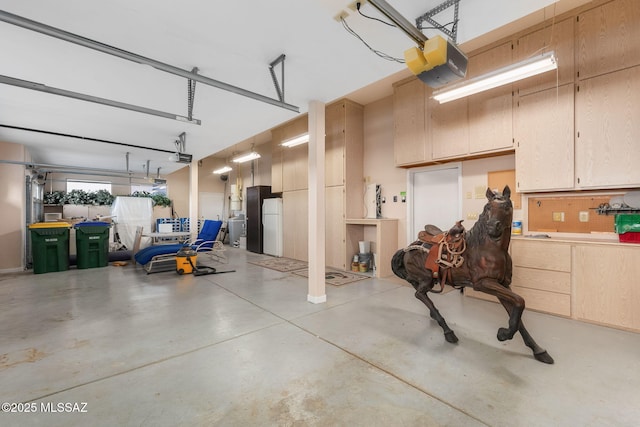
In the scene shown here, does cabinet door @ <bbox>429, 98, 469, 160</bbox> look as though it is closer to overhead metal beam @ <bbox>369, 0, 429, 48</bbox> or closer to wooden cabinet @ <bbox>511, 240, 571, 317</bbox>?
wooden cabinet @ <bbox>511, 240, 571, 317</bbox>

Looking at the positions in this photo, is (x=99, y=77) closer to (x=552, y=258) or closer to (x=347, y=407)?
(x=347, y=407)

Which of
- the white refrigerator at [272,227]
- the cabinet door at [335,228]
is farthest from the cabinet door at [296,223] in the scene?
the cabinet door at [335,228]

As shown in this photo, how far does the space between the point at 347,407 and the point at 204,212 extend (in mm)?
11359

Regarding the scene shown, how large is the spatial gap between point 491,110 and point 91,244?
8.61m

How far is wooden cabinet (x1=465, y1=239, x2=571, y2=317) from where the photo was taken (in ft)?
10.8

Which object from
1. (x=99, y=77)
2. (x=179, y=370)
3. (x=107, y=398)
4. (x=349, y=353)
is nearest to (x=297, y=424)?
(x=349, y=353)

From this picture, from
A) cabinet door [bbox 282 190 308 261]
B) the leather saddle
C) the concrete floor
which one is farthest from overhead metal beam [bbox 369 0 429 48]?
cabinet door [bbox 282 190 308 261]

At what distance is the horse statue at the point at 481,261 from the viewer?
2369mm

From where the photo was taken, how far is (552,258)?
11.0 ft

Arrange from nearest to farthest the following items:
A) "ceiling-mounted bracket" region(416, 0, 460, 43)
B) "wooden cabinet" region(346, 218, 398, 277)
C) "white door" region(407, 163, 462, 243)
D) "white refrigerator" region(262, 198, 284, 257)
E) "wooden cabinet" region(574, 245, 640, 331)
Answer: "ceiling-mounted bracket" region(416, 0, 460, 43) < "wooden cabinet" region(574, 245, 640, 331) < "white door" region(407, 163, 462, 243) < "wooden cabinet" region(346, 218, 398, 277) < "white refrigerator" region(262, 198, 284, 257)

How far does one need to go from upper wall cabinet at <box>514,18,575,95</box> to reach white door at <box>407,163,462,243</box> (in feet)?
5.01

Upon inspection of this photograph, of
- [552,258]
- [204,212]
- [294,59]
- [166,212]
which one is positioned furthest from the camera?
[204,212]

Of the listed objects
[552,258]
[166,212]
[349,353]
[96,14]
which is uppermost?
[96,14]

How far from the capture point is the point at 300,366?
2.26 metres
